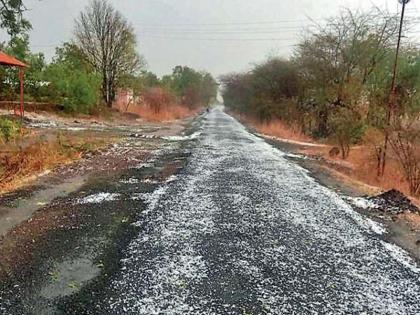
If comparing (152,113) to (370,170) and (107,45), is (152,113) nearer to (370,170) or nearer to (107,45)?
(107,45)

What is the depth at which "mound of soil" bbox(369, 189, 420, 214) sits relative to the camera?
7395 mm

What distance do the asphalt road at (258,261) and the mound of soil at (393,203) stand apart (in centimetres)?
71

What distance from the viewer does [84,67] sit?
130ft

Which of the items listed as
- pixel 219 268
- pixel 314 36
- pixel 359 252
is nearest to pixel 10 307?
pixel 219 268

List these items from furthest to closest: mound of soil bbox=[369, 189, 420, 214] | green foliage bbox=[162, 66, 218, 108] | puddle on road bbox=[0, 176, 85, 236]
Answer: green foliage bbox=[162, 66, 218, 108] < mound of soil bbox=[369, 189, 420, 214] < puddle on road bbox=[0, 176, 85, 236]

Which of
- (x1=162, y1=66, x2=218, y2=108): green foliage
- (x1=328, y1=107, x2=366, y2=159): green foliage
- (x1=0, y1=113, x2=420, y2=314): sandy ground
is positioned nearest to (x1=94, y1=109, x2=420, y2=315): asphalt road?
(x1=0, y1=113, x2=420, y2=314): sandy ground

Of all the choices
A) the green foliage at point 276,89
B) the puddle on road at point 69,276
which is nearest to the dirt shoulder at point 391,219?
the puddle on road at point 69,276

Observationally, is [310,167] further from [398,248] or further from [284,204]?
[398,248]

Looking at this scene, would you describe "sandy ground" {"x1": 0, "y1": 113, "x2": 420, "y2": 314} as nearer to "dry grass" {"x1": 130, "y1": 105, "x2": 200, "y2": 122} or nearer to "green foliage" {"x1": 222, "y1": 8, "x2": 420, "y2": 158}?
"green foliage" {"x1": 222, "y1": 8, "x2": 420, "y2": 158}

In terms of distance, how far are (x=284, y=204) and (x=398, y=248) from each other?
89.5 inches

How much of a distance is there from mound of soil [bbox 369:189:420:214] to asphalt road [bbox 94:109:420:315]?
0.71 metres

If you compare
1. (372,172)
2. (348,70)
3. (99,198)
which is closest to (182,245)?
(99,198)

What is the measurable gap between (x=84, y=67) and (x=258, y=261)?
3822cm

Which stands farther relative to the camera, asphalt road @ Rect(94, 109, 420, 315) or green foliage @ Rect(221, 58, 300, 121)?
green foliage @ Rect(221, 58, 300, 121)
